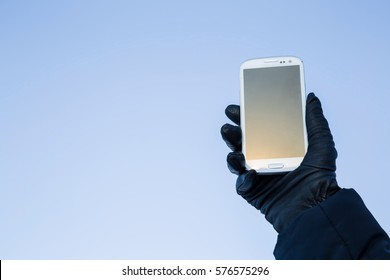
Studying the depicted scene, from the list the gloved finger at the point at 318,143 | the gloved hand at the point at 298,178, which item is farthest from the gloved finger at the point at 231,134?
Result: the gloved finger at the point at 318,143

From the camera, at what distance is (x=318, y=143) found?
2.13ft

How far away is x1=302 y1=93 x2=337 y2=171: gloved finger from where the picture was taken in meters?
0.65

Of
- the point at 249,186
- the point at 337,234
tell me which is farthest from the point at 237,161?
the point at 337,234

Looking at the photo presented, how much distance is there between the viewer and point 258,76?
0.68 metres

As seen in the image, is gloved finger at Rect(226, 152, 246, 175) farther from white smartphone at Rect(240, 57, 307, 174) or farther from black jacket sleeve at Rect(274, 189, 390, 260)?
black jacket sleeve at Rect(274, 189, 390, 260)

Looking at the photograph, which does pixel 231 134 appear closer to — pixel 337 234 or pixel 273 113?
pixel 273 113

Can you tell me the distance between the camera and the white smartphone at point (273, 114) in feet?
2.13

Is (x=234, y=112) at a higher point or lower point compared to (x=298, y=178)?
higher

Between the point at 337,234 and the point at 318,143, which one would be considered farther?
the point at 318,143

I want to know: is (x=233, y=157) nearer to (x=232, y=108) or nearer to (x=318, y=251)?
(x=232, y=108)

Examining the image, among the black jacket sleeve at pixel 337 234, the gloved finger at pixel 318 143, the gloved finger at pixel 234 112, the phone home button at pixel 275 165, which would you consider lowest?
the black jacket sleeve at pixel 337 234

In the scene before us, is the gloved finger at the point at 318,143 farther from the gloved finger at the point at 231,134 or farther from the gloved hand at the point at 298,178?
the gloved finger at the point at 231,134
